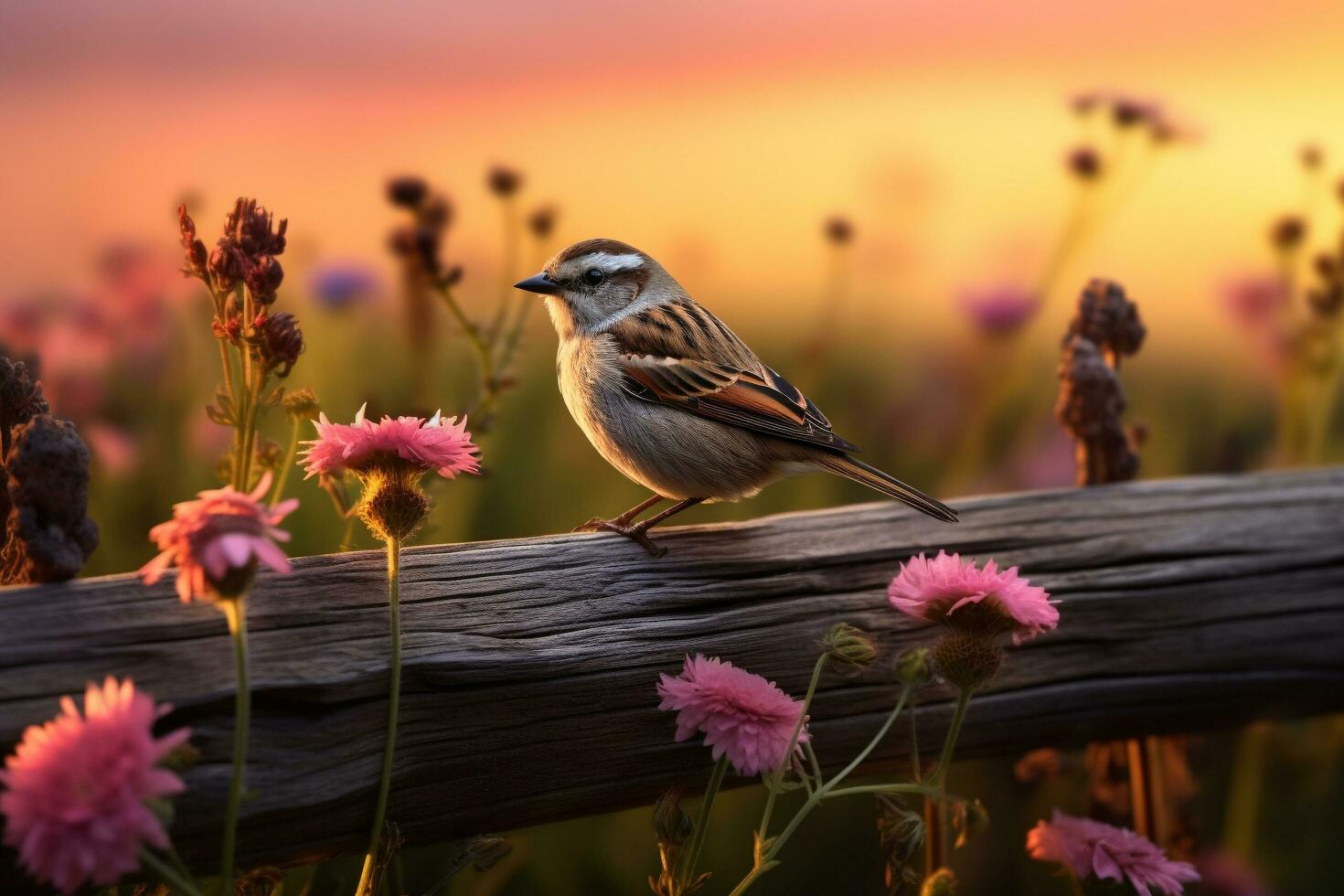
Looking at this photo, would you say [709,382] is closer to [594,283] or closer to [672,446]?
[672,446]

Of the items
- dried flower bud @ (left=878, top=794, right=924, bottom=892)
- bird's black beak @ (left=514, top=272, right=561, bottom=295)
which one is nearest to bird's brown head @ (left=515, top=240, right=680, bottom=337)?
bird's black beak @ (left=514, top=272, right=561, bottom=295)

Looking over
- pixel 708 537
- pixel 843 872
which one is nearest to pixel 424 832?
pixel 708 537

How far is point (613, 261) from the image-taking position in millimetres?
2375

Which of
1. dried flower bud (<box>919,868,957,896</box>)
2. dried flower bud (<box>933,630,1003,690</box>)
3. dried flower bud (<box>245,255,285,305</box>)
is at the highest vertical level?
dried flower bud (<box>245,255,285,305</box>)

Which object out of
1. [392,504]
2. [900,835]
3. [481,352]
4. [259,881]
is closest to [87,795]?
[259,881]

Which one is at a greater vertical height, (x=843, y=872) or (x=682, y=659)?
(x=682, y=659)

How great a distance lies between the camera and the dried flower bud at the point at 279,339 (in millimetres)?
1523

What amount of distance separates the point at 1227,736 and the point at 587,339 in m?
2.12

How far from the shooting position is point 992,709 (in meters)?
2.12

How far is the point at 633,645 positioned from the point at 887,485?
1.71 feet

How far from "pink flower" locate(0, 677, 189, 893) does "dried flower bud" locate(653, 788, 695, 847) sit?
23.8 inches

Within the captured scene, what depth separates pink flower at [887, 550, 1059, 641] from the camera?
5.06 ft

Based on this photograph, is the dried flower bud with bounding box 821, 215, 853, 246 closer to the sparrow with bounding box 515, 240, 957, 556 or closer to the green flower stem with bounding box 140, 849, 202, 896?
the sparrow with bounding box 515, 240, 957, 556

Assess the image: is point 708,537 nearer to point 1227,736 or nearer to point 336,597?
point 336,597
